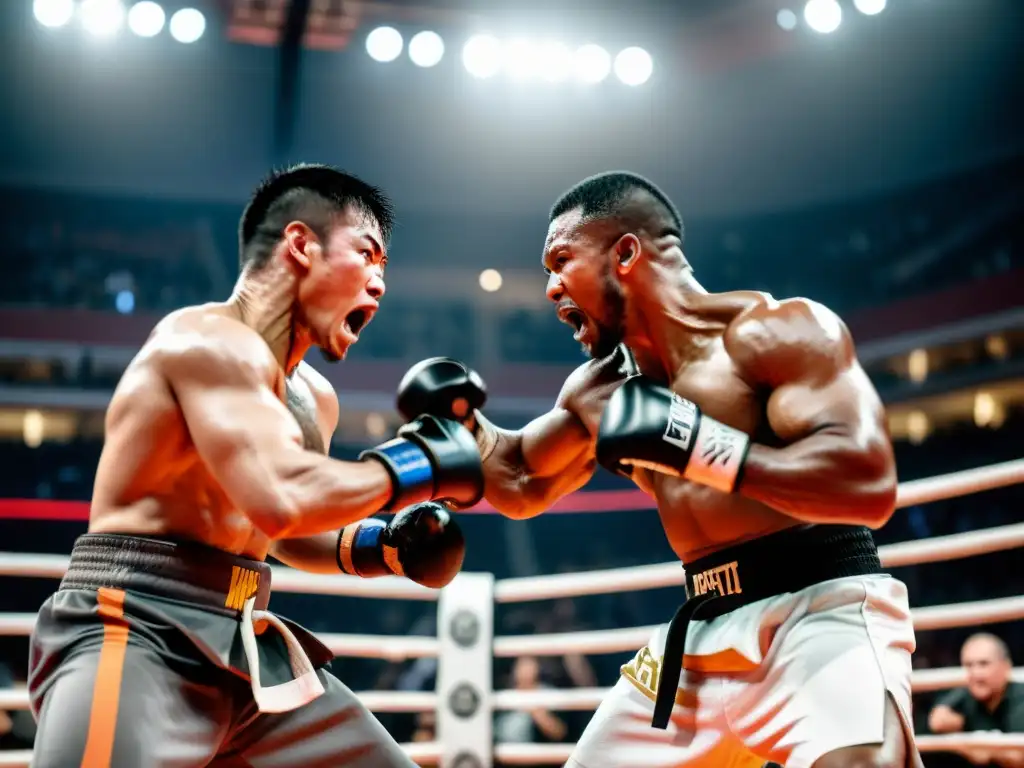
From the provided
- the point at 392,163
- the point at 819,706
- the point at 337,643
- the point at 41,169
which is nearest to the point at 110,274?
the point at 41,169

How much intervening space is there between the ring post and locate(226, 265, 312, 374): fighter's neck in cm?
134

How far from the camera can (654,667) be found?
2037 mm

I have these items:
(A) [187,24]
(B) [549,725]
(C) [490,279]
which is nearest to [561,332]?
(C) [490,279]

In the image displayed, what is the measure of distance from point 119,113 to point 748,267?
25.0 feet

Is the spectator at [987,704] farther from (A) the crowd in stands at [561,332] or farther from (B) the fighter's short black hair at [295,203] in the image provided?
(B) the fighter's short black hair at [295,203]

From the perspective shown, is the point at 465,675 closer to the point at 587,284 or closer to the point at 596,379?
the point at 596,379

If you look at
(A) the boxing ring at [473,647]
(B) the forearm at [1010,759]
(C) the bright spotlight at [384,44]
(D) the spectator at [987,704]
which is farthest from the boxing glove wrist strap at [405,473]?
(C) the bright spotlight at [384,44]

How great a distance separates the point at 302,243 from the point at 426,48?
25.9 feet

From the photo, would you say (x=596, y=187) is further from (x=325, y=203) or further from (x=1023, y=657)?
(x=1023, y=657)

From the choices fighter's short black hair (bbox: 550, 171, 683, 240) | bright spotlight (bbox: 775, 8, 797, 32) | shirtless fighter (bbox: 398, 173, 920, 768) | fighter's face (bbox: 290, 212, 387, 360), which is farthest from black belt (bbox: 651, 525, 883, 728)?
bright spotlight (bbox: 775, 8, 797, 32)

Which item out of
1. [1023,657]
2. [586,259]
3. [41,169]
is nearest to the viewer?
[586,259]

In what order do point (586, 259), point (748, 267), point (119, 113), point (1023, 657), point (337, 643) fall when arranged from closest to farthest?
point (586, 259) < point (337, 643) < point (1023, 657) < point (119, 113) < point (748, 267)

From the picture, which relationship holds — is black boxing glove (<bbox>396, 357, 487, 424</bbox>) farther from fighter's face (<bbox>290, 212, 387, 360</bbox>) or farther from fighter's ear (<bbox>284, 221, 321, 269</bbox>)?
fighter's ear (<bbox>284, 221, 321, 269</bbox>)

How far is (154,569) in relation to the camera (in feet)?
5.76
